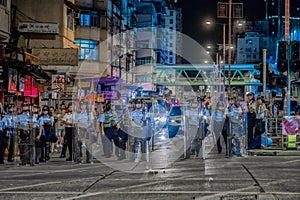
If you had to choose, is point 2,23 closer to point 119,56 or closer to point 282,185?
point 282,185

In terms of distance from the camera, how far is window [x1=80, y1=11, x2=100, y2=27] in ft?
152

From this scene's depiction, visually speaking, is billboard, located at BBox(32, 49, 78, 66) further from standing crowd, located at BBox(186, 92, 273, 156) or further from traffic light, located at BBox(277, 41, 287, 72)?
traffic light, located at BBox(277, 41, 287, 72)

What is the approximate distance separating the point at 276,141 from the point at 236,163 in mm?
5598

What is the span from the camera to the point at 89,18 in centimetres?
4700

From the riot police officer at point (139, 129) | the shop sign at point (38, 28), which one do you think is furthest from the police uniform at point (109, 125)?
the shop sign at point (38, 28)

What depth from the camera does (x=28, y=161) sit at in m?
15.8

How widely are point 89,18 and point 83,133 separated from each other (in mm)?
32352

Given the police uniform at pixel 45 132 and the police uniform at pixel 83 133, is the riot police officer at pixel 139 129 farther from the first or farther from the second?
the police uniform at pixel 45 132

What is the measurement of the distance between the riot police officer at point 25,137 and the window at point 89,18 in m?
31.4

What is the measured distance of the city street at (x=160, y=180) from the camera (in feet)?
29.9

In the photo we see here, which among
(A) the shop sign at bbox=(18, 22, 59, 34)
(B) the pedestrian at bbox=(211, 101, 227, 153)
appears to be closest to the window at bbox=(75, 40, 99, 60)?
(A) the shop sign at bbox=(18, 22, 59, 34)

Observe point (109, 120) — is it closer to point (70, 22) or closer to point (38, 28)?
point (38, 28)

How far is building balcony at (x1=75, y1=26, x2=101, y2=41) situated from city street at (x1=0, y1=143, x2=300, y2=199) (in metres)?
31.1

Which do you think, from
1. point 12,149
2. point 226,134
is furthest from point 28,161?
point 226,134
